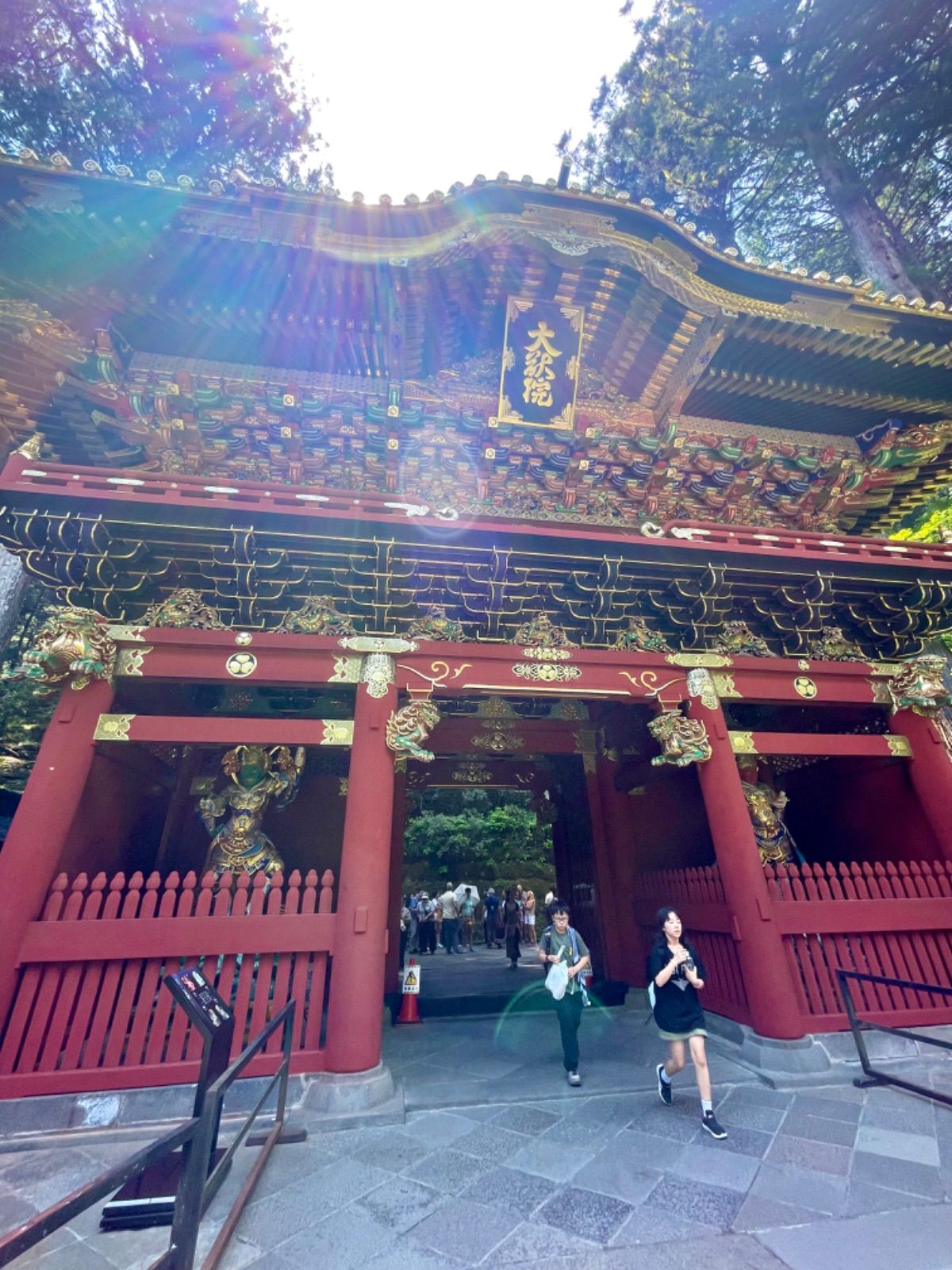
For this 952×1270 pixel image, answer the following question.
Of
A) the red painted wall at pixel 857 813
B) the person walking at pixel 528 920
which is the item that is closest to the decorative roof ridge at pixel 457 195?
the red painted wall at pixel 857 813

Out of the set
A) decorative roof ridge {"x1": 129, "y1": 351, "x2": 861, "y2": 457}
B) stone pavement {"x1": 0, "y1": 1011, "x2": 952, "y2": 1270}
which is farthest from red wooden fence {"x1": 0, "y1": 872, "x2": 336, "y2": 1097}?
decorative roof ridge {"x1": 129, "y1": 351, "x2": 861, "y2": 457}

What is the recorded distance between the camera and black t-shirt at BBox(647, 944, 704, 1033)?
4.07 m

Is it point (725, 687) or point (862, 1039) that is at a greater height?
point (725, 687)

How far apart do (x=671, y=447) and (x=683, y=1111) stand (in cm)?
679

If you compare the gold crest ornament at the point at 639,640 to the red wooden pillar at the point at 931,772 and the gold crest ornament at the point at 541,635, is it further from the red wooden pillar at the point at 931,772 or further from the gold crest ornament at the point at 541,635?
the red wooden pillar at the point at 931,772

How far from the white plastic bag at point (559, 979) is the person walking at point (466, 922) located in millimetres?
13378

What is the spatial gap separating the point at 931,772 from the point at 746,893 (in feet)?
9.55

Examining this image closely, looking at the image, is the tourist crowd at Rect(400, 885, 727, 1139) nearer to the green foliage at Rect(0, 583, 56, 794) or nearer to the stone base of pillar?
the stone base of pillar

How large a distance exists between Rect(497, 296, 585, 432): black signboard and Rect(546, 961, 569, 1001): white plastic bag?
20.2 feet

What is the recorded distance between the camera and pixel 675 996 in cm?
412

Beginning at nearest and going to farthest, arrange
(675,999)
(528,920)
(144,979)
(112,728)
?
(675,999) → (144,979) → (112,728) → (528,920)

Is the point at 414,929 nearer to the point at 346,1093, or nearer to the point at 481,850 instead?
the point at 481,850

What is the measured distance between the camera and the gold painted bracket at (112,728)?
5191mm

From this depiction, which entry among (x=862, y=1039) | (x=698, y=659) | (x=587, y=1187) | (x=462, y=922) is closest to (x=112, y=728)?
(x=587, y=1187)
